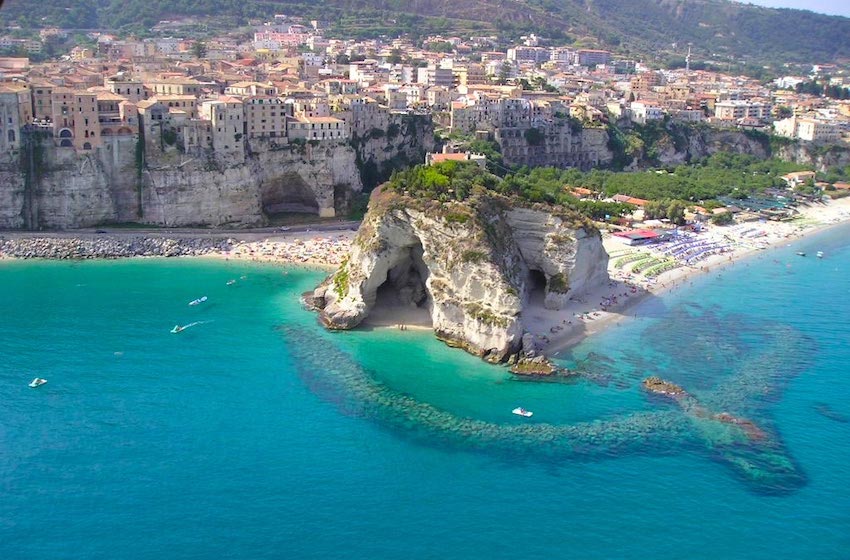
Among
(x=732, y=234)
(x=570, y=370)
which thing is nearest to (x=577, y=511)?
(x=570, y=370)

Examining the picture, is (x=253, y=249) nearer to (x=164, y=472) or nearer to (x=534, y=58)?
(x=164, y=472)

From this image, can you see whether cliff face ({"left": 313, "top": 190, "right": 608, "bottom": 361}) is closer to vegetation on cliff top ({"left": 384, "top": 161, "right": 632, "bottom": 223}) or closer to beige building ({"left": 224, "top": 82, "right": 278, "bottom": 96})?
vegetation on cliff top ({"left": 384, "top": 161, "right": 632, "bottom": 223})

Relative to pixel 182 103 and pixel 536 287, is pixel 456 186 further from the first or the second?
pixel 182 103

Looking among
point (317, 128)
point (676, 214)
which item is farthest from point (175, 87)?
point (676, 214)

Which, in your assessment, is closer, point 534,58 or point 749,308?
point 749,308

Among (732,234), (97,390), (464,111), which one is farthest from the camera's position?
(464,111)

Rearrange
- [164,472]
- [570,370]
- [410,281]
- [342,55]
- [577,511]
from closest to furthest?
[577,511]
[164,472]
[570,370]
[410,281]
[342,55]

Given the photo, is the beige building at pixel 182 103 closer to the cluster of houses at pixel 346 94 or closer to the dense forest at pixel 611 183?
the cluster of houses at pixel 346 94

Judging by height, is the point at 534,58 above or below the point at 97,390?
above
